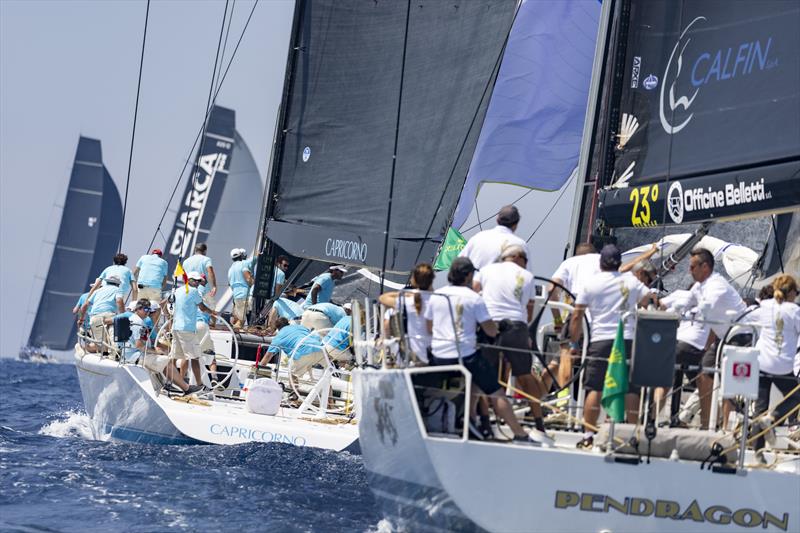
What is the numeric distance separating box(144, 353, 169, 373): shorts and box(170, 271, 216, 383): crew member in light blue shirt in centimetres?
13

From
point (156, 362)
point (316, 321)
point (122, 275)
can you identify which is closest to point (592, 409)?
point (316, 321)

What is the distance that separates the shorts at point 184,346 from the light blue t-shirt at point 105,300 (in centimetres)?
201

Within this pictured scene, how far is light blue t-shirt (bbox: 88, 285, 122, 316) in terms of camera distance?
1552cm

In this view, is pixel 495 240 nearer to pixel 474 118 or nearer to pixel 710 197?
pixel 710 197

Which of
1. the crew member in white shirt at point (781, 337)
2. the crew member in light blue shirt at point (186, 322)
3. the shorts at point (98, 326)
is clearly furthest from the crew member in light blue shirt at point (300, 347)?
the crew member in white shirt at point (781, 337)

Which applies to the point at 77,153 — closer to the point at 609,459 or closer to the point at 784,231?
the point at 784,231

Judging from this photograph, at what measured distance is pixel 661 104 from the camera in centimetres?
1105

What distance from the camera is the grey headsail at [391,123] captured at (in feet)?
55.0

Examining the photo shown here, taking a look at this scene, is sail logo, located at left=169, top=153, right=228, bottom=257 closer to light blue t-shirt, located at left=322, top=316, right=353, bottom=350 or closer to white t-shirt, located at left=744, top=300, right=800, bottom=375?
light blue t-shirt, located at left=322, top=316, right=353, bottom=350

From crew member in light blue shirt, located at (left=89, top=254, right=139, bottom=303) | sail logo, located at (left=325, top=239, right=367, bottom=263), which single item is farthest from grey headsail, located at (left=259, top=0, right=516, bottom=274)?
crew member in light blue shirt, located at (left=89, top=254, right=139, bottom=303)

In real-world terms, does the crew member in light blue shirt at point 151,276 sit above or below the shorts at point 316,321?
above

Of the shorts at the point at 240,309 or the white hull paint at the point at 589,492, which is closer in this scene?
the white hull paint at the point at 589,492

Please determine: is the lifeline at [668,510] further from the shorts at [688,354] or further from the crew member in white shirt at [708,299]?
the shorts at [688,354]

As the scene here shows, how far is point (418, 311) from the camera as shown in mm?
8109
